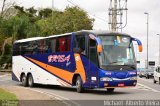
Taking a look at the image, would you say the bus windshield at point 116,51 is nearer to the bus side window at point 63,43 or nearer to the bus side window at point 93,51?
the bus side window at point 93,51

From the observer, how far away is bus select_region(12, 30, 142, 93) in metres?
25.5

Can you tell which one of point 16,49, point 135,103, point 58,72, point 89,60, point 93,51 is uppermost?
point 16,49

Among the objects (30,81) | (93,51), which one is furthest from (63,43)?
(30,81)

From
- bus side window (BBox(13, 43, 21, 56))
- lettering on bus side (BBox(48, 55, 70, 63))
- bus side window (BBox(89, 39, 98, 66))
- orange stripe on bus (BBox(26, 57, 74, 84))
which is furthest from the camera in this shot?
bus side window (BBox(13, 43, 21, 56))

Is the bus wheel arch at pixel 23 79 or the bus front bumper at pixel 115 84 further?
the bus wheel arch at pixel 23 79

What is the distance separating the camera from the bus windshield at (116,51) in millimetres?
25531

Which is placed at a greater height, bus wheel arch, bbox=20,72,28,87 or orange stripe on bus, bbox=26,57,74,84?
orange stripe on bus, bbox=26,57,74,84

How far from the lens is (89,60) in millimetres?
26234

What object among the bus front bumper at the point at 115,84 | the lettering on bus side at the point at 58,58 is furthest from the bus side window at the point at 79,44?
the bus front bumper at the point at 115,84

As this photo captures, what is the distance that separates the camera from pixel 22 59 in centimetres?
3491

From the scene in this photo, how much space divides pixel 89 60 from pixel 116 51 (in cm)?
148

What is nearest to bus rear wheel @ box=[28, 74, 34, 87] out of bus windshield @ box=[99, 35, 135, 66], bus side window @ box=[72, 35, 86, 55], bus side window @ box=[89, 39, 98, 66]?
bus side window @ box=[72, 35, 86, 55]

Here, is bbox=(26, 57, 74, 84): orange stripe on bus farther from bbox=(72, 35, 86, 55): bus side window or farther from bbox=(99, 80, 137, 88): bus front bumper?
bbox=(99, 80, 137, 88): bus front bumper

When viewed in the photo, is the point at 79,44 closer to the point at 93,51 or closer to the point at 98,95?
the point at 93,51
